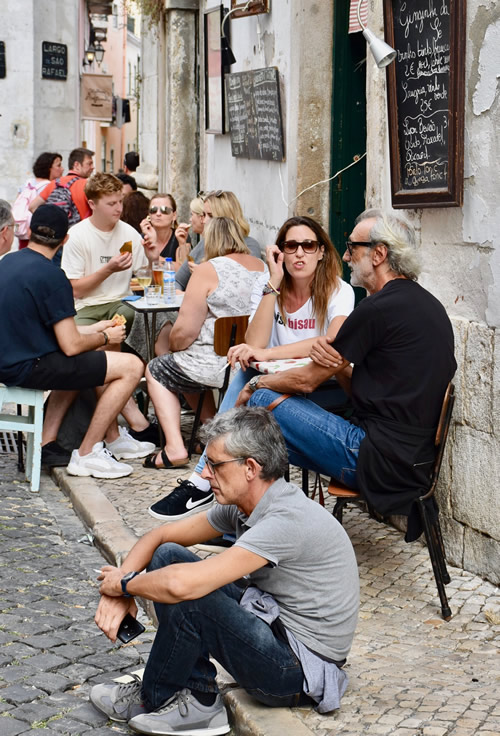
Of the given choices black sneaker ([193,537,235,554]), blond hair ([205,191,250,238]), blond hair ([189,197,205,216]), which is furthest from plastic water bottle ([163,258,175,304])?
black sneaker ([193,537,235,554])

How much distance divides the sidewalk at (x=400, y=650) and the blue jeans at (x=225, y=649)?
13 centimetres

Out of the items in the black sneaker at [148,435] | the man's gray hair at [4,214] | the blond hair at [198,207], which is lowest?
the black sneaker at [148,435]

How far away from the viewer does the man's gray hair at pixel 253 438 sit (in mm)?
3533

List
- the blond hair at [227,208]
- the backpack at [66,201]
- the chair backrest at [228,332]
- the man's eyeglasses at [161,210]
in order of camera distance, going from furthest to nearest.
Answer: the backpack at [66,201] < the man's eyeglasses at [161,210] < the blond hair at [227,208] < the chair backrest at [228,332]

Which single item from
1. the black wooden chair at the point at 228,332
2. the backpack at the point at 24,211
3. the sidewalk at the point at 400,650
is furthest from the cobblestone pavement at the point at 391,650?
the backpack at the point at 24,211

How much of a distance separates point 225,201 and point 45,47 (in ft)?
42.8

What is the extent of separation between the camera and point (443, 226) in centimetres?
514

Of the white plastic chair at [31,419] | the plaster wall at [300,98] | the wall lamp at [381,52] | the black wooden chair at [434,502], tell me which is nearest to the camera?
the black wooden chair at [434,502]

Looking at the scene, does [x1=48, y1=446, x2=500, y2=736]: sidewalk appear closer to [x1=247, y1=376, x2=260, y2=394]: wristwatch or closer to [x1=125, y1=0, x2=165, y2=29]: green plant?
[x1=247, y1=376, x2=260, y2=394]: wristwatch

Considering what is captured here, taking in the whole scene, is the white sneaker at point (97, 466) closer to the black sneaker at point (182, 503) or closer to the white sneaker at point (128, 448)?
the white sneaker at point (128, 448)

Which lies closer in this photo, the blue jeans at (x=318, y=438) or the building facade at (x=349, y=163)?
the blue jeans at (x=318, y=438)

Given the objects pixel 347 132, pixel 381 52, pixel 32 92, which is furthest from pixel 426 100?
pixel 32 92

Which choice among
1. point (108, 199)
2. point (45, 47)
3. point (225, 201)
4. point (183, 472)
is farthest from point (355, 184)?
point (45, 47)

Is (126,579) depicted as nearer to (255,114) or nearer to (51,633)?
(51,633)
